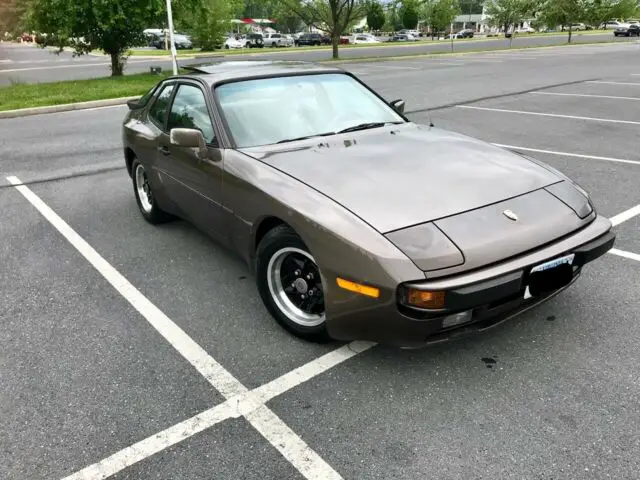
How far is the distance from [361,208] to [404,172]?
511mm

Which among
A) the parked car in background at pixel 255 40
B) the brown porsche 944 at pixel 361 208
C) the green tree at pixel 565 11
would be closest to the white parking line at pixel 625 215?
the brown porsche 944 at pixel 361 208

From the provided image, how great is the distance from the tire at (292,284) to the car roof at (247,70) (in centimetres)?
145

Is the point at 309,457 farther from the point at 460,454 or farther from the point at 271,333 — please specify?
the point at 271,333

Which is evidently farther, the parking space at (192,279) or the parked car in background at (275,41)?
the parked car in background at (275,41)

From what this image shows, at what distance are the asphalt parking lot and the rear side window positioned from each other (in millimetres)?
1006

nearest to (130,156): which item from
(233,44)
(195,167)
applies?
(195,167)

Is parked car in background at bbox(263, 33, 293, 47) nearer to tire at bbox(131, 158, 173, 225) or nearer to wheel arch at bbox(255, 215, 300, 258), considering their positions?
tire at bbox(131, 158, 173, 225)

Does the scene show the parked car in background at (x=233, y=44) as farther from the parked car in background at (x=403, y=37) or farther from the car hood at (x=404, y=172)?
the car hood at (x=404, y=172)

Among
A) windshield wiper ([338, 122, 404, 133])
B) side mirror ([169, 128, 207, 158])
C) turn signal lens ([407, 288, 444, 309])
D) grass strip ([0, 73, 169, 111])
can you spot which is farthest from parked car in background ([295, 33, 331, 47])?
turn signal lens ([407, 288, 444, 309])

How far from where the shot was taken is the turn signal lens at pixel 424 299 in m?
2.34

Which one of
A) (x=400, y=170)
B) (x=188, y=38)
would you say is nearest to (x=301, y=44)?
(x=188, y=38)

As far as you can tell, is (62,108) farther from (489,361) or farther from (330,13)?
(330,13)

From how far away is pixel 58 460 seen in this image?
2271 mm

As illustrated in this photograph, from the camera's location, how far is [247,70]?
4000 mm
